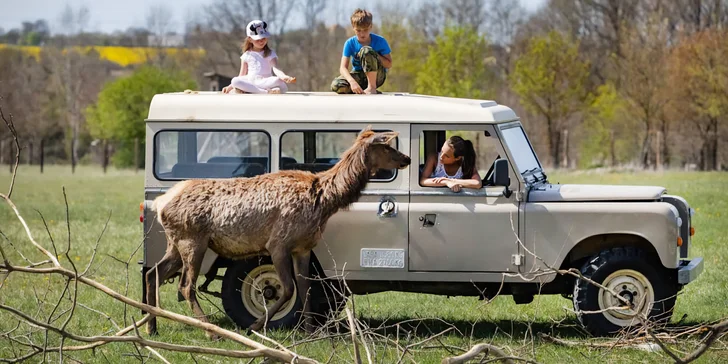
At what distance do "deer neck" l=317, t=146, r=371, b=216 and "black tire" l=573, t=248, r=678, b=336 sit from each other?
6.70 feet

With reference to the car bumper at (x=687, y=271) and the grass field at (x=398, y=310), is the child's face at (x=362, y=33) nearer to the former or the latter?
the grass field at (x=398, y=310)

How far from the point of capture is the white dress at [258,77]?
35.3 feet

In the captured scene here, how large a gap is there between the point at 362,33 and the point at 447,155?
1720 millimetres

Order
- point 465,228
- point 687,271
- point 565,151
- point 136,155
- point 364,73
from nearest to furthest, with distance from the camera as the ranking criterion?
1. point 687,271
2. point 465,228
3. point 364,73
4. point 565,151
5. point 136,155

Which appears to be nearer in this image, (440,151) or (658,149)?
(440,151)

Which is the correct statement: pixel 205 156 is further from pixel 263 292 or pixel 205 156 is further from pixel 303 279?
pixel 303 279

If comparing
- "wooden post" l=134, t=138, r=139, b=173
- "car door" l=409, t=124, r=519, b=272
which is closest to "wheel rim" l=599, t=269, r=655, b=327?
"car door" l=409, t=124, r=519, b=272

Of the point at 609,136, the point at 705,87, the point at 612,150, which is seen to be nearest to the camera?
the point at 705,87

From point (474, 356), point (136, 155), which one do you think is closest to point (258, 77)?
point (474, 356)

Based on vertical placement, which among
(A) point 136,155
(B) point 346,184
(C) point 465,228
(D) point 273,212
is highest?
(B) point 346,184

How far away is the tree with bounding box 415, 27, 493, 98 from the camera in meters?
50.5

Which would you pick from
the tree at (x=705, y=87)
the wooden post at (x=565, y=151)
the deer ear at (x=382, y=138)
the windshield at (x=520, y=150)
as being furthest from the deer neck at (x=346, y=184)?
the wooden post at (x=565, y=151)

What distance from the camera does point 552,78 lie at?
5012 centimetres

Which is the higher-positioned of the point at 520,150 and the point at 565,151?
the point at 520,150
